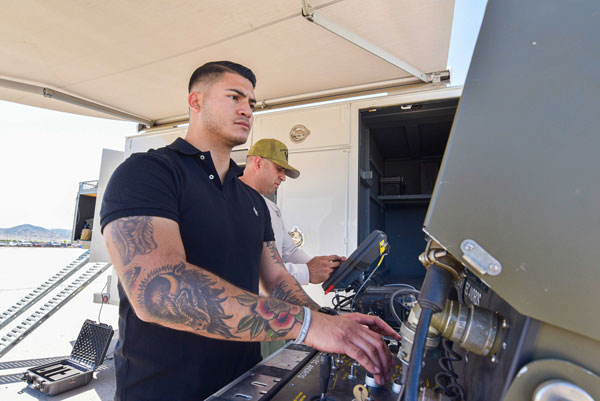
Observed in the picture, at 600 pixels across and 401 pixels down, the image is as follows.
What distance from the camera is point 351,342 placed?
69 cm

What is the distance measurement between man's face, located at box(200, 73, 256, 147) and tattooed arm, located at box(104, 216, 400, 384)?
2.05 ft

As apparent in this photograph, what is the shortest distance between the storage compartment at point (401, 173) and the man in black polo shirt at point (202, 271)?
6.00 ft

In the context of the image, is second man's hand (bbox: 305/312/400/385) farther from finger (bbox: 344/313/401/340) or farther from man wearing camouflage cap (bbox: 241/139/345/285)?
man wearing camouflage cap (bbox: 241/139/345/285)

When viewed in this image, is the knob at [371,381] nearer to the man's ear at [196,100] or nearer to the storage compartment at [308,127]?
the man's ear at [196,100]

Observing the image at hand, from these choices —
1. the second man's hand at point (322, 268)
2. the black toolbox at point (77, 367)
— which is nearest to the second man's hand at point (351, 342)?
the second man's hand at point (322, 268)

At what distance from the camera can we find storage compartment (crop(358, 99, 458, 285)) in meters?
3.07

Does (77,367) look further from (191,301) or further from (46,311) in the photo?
(191,301)

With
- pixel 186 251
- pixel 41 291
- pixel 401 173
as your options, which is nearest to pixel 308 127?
pixel 401 173

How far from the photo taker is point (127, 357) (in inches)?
36.5

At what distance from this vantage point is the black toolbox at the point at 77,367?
2.64 meters

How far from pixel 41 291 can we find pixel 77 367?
1.95 metres

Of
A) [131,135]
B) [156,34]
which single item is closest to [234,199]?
[156,34]

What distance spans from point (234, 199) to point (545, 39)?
1.04 m

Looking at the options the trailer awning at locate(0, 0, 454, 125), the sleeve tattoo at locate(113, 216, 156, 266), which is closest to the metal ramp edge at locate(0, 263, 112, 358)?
the trailer awning at locate(0, 0, 454, 125)
